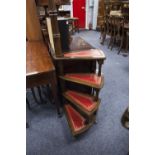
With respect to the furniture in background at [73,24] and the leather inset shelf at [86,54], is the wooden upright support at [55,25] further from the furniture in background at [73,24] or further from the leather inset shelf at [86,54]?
the furniture in background at [73,24]

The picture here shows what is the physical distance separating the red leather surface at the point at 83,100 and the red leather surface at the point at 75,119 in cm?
17

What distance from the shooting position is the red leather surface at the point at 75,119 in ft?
5.27

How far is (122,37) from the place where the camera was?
13.2 feet

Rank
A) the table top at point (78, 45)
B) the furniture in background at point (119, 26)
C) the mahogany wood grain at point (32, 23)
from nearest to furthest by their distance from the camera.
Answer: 1. the table top at point (78, 45)
2. the mahogany wood grain at point (32, 23)
3. the furniture in background at point (119, 26)

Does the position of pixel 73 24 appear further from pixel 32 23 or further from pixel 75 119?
pixel 75 119

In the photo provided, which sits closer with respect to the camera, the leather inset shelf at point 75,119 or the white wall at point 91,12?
the leather inset shelf at point 75,119

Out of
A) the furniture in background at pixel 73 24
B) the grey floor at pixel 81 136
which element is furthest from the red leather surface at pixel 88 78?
the furniture in background at pixel 73 24
